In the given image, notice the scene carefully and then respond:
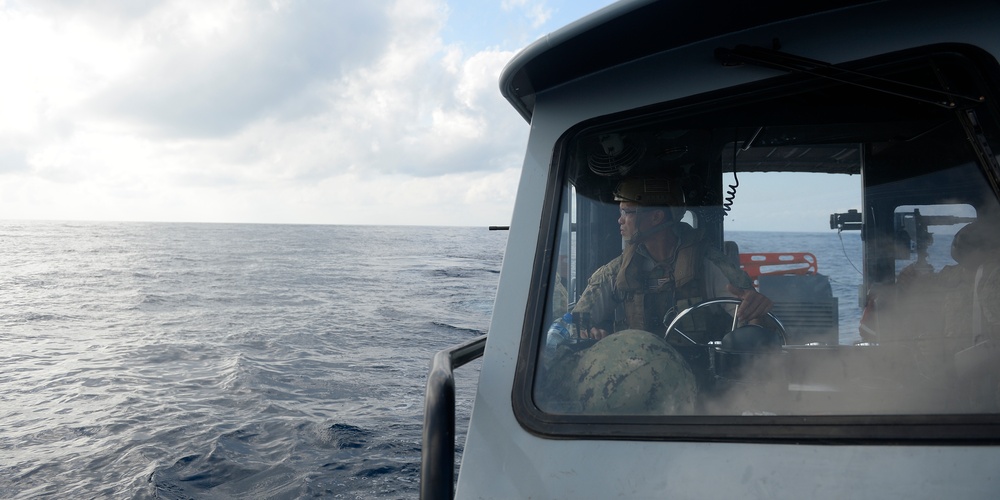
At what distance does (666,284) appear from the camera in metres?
1.75

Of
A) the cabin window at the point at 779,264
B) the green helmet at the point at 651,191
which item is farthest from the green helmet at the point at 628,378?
the green helmet at the point at 651,191

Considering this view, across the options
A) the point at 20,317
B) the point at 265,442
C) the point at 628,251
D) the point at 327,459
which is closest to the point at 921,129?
the point at 628,251

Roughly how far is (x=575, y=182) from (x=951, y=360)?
2.97 feet

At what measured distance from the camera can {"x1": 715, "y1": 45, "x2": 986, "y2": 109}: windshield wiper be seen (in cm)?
149

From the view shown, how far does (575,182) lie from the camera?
1830 millimetres

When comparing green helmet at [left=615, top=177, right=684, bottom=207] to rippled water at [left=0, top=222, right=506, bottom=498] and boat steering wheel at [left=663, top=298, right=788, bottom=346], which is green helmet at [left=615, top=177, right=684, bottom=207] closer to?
boat steering wheel at [left=663, top=298, right=788, bottom=346]

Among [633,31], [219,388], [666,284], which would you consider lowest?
[219,388]

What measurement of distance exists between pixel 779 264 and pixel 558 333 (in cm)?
58

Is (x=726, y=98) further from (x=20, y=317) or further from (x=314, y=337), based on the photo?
(x=20, y=317)

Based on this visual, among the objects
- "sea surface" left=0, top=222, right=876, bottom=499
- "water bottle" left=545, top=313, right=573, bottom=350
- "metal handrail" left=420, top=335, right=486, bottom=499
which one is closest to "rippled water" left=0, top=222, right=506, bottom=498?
"sea surface" left=0, top=222, right=876, bottom=499

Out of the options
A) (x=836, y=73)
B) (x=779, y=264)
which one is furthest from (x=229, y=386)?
(x=836, y=73)

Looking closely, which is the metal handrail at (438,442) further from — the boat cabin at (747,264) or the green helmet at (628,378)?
the green helmet at (628,378)

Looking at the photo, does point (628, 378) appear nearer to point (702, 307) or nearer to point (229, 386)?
point (702, 307)

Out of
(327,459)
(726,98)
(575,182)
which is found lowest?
(327,459)
